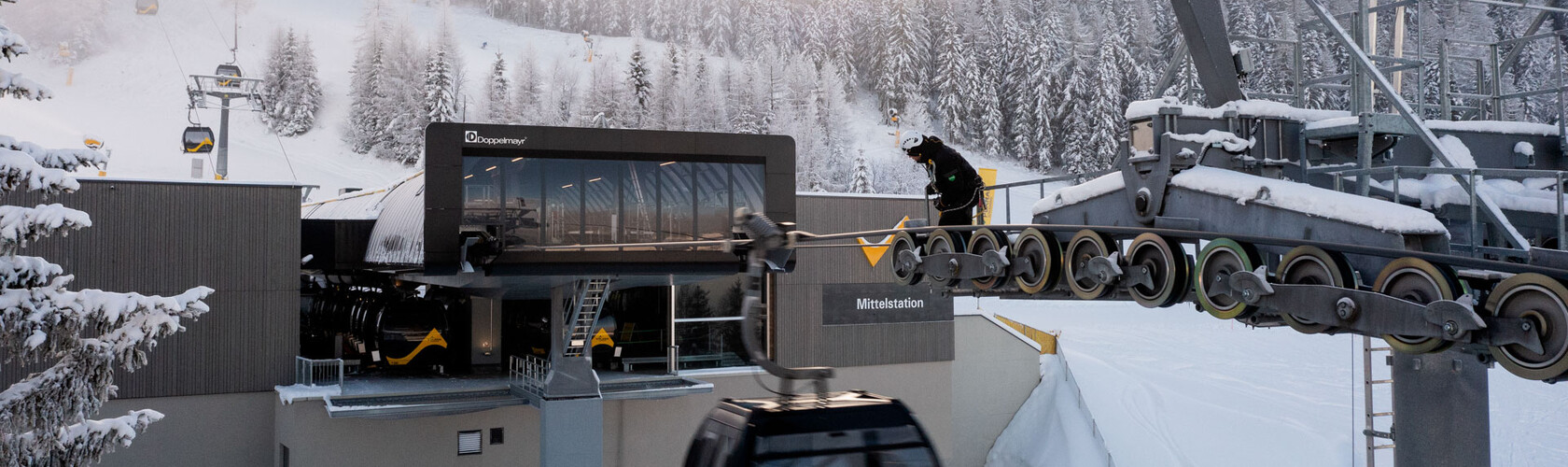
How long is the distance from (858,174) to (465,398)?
166 feet

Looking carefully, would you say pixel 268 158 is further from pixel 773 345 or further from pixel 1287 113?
pixel 1287 113

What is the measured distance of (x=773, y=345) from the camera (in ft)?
81.4

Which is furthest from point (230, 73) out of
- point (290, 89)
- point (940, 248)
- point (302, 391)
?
point (290, 89)

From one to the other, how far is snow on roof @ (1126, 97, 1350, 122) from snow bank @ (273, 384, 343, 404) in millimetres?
15223

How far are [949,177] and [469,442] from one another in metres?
13.3

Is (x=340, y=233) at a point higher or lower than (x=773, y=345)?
higher

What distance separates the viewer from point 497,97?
89.9 m

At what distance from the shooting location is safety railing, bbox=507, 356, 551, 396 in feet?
64.7

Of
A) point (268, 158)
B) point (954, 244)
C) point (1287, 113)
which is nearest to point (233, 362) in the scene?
point (954, 244)

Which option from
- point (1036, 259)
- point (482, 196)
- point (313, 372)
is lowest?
point (313, 372)

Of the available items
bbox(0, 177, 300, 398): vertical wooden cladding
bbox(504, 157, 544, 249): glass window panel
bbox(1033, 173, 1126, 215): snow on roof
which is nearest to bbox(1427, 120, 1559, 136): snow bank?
bbox(1033, 173, 1126, 215): snow on roof

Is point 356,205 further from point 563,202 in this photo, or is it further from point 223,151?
point 563,202

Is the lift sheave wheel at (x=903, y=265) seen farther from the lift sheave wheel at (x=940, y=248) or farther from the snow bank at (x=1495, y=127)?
the snow bank at (x=1495, y=127)

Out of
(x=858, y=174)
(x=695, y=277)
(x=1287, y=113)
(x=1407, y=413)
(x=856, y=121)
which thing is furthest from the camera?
(x=856, y=121)
